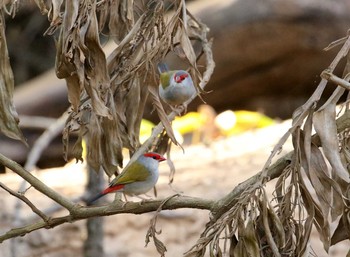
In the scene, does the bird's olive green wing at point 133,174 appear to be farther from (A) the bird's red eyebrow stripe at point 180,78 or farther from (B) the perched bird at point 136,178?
(A) the bird's red eyebrow stripe at point 180,78

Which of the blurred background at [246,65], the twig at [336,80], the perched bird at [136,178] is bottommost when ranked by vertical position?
the perched bird at [136,178]

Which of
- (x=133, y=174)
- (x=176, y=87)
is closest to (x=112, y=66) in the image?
(x=176, y=87)

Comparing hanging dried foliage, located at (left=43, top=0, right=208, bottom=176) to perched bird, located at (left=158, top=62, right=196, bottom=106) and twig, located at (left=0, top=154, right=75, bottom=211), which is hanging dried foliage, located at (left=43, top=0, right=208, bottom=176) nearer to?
perched bird, located at (left=158, top=62, right=196, bottom=106)

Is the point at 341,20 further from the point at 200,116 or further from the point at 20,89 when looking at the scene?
the point at 20,89

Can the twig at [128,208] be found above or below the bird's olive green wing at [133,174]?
below

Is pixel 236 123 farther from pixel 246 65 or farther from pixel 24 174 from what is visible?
pixel 24 174

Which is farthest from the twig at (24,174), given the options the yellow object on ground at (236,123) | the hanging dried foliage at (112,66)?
the yellow object on ground at (236,123)

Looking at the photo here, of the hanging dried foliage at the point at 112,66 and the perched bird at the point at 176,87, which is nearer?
the hanging dried foliage at the point at 112,66

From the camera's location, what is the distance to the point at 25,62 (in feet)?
45.7

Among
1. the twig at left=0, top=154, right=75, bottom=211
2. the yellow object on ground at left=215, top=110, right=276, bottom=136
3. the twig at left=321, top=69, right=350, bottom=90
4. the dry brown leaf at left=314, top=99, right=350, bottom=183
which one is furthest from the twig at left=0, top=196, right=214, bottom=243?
the yellow object on ground at left=215, top=110, right=276, bottom=136

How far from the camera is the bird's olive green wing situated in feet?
11.7

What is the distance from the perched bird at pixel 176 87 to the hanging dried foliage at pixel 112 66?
0.08m

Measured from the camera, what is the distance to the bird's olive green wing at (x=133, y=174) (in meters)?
3.57

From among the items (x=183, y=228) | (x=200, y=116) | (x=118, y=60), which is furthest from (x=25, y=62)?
(x=118, y=60)
